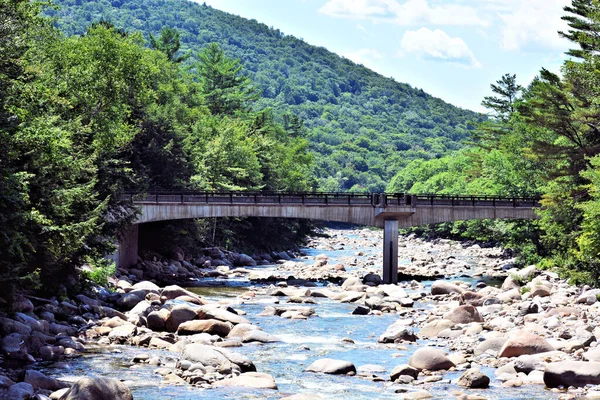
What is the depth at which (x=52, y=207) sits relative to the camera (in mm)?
34594

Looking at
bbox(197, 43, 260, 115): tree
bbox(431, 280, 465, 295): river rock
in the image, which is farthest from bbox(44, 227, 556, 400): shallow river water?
bbox(197, 43, 260, 115): tree

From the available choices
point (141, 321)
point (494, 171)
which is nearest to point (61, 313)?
point (141, 321)

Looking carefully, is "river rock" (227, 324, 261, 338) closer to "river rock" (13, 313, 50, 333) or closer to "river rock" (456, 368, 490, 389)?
"river rock" (13, 313, 50, 333)

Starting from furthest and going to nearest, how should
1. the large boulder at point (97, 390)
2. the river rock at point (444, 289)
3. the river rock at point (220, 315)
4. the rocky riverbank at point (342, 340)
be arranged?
the river rock at point (444, 289) < the river rock at point (220, 315) < the rocky riverbank at point (342, 340) < the large boulder at point (97, 390)

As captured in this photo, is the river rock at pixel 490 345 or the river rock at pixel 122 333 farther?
the river rock at pixel 122 333

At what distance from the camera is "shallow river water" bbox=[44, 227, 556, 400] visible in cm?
2728

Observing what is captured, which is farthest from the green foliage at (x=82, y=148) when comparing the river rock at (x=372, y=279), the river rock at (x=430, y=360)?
the river rock at (x=372, y=279)

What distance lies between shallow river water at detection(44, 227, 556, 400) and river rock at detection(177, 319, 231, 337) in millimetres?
Answer: 2296

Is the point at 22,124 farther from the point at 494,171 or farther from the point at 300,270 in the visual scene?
the point at 494,171

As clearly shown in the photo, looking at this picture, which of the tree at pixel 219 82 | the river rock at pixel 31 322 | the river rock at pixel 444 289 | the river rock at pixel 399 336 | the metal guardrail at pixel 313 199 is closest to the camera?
the river rock at pixel 31 322

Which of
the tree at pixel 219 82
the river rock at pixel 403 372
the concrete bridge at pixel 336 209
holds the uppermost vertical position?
the tree at pixel 219 82

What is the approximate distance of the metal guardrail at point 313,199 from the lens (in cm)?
6184

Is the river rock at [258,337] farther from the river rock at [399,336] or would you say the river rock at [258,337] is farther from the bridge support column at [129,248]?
the bridge support column at [129,248]

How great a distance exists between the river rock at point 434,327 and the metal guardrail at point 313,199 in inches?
951
